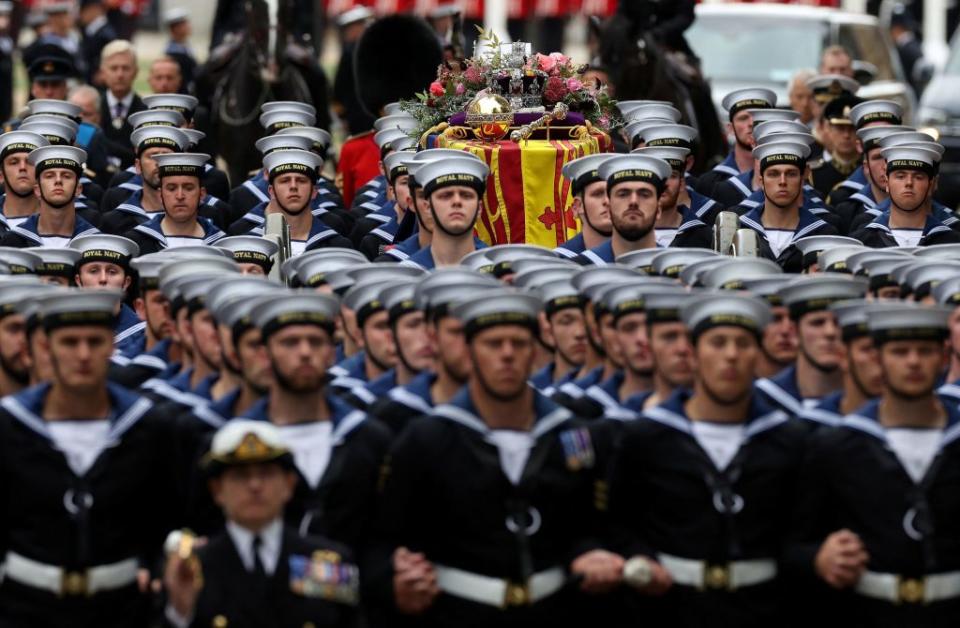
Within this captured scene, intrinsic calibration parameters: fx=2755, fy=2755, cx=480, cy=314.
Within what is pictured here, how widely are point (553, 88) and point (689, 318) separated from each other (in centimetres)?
680

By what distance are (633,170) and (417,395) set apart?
391 cm

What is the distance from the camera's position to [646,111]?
17641mm

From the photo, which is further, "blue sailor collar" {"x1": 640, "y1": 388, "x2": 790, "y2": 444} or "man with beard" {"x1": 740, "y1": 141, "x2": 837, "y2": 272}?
"man with beard" {"x1": 740, "y1": 141, "x2": 837, "y2": 272}

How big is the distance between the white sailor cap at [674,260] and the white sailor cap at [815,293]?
53.0 inches

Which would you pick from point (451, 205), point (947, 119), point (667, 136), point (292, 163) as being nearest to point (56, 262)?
point (451, 205)

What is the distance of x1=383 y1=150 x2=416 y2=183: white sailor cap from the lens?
612 inches

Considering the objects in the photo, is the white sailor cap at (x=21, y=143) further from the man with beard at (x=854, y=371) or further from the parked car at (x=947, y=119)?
the parked car at (x=947, y=119)

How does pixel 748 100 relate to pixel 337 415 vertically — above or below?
above

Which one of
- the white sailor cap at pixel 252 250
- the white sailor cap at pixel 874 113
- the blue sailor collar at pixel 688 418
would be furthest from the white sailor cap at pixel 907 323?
the white sailor cap at pixel 874 113

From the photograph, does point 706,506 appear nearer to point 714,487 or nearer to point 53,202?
point 714,487

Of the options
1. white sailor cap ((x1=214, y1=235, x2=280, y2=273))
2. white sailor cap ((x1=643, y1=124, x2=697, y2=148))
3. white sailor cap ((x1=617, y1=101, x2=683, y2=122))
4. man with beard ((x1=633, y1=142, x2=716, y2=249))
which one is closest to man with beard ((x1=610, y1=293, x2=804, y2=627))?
white sailor cap ((x1=214, y1=235, x2=280, y2=273))

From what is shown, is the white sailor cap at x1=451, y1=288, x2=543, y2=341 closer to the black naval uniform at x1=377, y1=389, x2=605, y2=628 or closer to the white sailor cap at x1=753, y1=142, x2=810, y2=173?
the black naval uniform at x1=377, y1=389, x2=605, y2=628

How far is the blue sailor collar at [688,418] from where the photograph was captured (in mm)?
9648

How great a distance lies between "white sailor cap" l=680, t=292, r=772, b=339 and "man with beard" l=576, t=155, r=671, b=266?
3743 millimetres
